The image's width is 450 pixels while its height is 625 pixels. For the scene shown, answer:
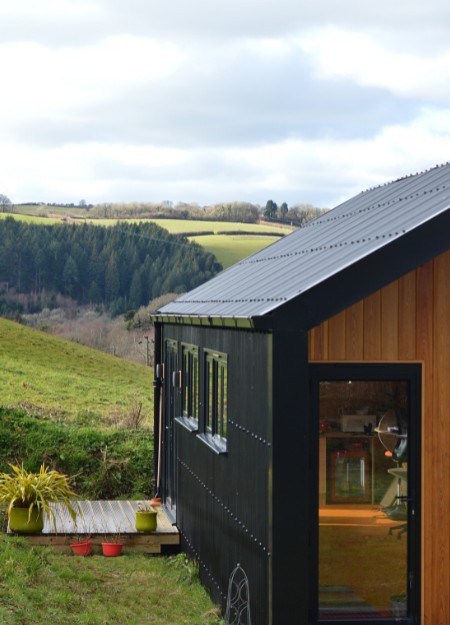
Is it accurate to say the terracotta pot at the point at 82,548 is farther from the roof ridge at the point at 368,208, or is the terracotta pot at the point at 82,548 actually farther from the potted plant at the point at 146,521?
the roof ridge at the point at 368,208

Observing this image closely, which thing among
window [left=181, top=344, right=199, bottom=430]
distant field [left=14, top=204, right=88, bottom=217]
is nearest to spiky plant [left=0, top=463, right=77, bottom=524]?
window [left=181, top=344, right=199, bottom=430]

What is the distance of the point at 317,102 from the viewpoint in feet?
273

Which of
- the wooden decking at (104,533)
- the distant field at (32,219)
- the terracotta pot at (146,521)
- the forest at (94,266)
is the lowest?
the wooden decking at (104,533)

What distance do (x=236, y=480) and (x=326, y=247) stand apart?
202cm

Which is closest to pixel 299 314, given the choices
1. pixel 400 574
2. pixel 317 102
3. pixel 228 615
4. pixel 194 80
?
pixel 400 574

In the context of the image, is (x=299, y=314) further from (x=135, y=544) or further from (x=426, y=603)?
(x=135, y=544)

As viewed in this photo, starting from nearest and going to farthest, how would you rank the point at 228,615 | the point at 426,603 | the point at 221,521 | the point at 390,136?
the point at 426,603 < the point at 228,615 < the point at 221,521 < the point at 390,136

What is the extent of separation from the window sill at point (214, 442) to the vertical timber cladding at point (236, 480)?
0.05 m

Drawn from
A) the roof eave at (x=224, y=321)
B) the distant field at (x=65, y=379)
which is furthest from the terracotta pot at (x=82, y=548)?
the distant field at (x=65, y=379)

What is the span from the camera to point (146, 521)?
42.2 feet

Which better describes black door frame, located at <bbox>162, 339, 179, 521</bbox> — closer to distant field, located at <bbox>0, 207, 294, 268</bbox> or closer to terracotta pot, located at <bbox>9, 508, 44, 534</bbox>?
terracotta pot, located at <bbox>9, 508, 44, 534</bbox>

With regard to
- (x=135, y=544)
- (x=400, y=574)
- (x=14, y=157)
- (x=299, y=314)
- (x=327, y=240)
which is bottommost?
(x=135, y=544)

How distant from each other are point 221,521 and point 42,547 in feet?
12.6

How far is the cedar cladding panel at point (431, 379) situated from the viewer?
7.59 metres
